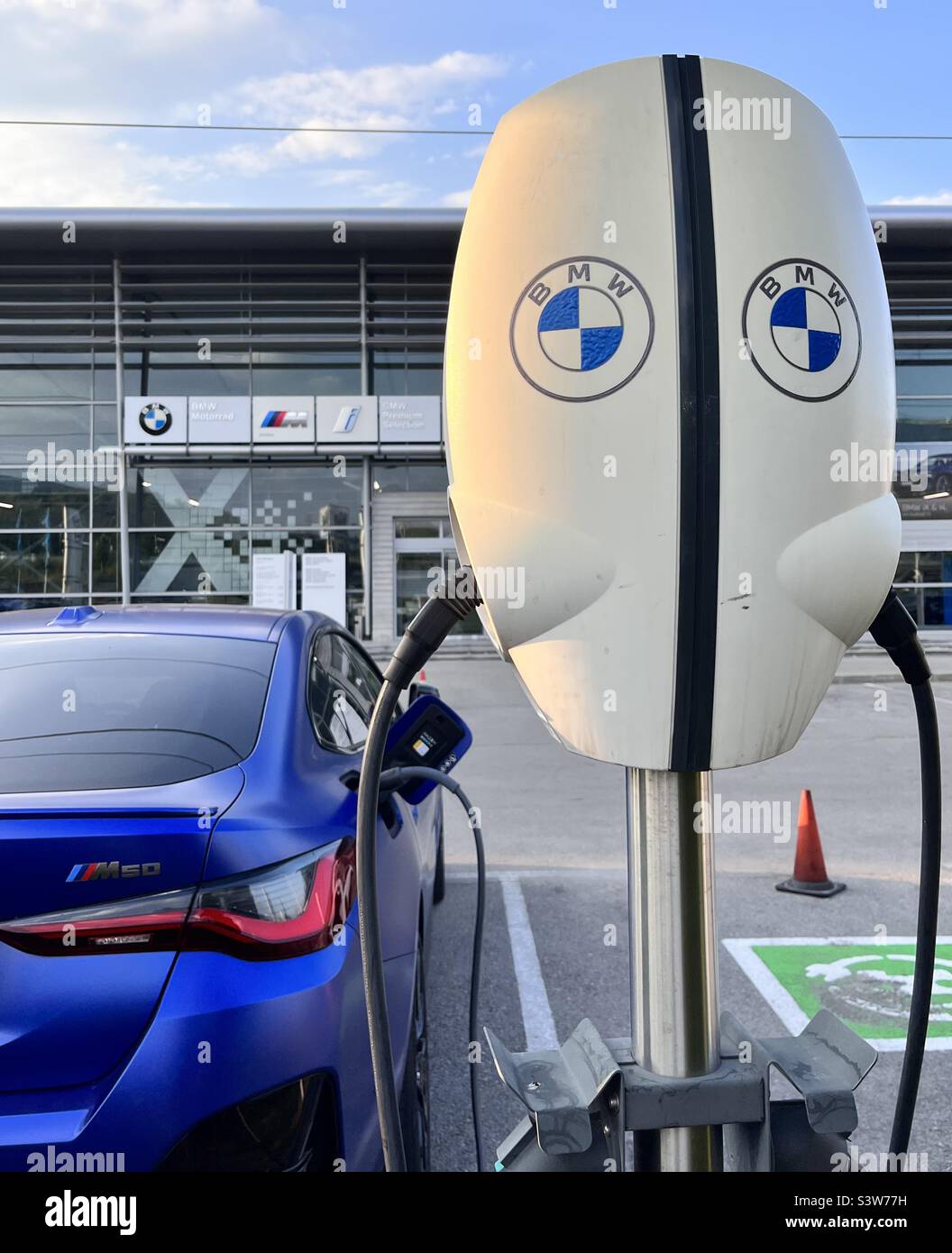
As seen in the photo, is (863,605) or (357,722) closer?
(863,605)

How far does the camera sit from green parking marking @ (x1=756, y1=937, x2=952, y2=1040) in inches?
138

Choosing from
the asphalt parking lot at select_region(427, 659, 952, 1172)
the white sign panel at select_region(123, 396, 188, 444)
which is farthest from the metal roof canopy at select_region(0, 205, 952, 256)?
the asphalt parking lot at select_region(427, 659, 952, 1172)

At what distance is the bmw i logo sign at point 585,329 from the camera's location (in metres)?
0.88

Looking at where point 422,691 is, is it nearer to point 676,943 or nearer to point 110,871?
point 110,871

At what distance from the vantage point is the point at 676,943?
3.27 feet

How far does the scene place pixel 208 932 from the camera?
167cm

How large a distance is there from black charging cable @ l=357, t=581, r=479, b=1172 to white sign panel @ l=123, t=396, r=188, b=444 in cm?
2018

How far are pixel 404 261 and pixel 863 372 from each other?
70.0ft

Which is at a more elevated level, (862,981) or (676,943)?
(676,943)

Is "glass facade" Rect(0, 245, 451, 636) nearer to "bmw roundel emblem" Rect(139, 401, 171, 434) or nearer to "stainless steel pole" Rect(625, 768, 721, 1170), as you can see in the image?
"bmw roundel emblem" Rect(139, 401, 171, 434)

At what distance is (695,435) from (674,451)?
0.08 feet

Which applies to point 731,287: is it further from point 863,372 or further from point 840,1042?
point 840,1042

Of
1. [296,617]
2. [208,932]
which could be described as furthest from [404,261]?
[208,932]

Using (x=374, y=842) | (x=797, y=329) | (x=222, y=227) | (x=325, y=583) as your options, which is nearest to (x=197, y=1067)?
(x=374, y=842)
